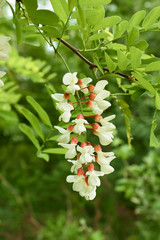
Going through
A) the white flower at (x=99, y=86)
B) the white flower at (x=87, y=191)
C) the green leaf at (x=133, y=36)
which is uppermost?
the green leaf at (x=133, y=36)

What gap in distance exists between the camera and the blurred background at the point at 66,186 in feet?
5.79

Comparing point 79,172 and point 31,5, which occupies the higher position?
point 31,5

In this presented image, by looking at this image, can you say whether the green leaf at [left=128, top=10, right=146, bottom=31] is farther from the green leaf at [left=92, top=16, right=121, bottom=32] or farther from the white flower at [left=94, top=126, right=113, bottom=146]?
the white flower at [left=94, top=126, right=113, bottom=146]

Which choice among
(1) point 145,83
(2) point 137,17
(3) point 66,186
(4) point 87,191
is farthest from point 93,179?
(3) point 66,186

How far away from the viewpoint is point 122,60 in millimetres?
329

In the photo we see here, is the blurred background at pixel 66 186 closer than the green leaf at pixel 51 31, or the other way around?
the green leaf at pixel 51 31

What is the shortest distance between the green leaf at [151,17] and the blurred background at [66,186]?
126 cm

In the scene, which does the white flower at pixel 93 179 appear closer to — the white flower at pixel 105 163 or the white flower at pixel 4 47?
the white flower at pixel 105 163

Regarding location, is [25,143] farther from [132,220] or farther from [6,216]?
[132,220]

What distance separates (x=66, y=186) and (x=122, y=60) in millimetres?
2042

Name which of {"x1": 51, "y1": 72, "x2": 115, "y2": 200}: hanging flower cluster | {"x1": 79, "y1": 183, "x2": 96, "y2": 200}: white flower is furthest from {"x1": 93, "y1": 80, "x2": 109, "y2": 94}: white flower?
{"x1": 79, "y1": 183, "x2": 96, "y2": 200}: white flower

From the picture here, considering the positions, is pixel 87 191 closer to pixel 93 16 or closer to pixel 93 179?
pixel 93 179

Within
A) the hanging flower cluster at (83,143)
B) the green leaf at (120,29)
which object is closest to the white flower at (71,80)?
the hanging flower cluster at (83,143)

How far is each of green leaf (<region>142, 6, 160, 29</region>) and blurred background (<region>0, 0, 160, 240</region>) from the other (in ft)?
4.14
